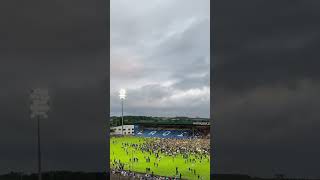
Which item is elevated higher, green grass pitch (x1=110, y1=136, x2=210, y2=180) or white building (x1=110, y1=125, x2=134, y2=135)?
white building (x1=110, y1=125, x2=134, y2=135)

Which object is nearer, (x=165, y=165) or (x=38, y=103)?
(x=38, y=103)

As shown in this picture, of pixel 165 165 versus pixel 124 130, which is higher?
pixel 124 130

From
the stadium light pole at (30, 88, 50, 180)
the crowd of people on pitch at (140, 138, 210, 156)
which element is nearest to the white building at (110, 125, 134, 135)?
the crowd of people on pitch at (140, 138, 210, 156)

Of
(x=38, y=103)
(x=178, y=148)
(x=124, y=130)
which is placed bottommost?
(x=178, y=148)

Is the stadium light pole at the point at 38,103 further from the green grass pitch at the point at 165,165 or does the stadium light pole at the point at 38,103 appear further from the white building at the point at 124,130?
the white building at the point at 124,130

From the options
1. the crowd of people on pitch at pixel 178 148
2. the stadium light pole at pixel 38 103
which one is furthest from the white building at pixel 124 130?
the stadium light pole at pixel 38 103

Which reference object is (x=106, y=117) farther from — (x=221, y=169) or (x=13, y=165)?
(x=221, y=169)

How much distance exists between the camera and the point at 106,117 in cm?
4969

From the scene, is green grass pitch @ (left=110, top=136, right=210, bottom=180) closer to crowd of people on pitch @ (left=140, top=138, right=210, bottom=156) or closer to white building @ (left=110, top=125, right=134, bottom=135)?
crowd of people on pitch @ (left=140, top=138, right=210, bottom=156)

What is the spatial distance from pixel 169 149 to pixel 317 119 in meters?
46.8

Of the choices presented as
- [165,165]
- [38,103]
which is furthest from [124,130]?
[38,103]

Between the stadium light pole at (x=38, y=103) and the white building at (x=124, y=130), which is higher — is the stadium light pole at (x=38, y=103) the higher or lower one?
the higher one

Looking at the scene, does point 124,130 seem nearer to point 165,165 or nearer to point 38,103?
point 165,165

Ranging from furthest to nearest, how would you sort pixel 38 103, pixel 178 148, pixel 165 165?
pixel 178 148 → pixel 165 165 → pixel 38 103
